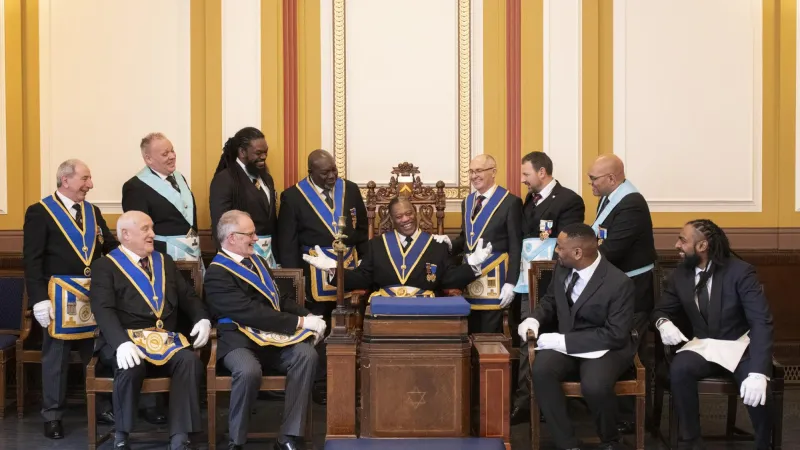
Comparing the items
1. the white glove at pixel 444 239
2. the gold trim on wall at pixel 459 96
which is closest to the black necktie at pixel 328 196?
the gold trim on wall at pixel 459 96

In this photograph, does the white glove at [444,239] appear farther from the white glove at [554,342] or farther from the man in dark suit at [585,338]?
the white glove at [554,342]

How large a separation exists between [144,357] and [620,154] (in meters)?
3.61

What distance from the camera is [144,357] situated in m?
4.93

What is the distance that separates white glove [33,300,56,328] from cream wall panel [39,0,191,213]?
145 cm

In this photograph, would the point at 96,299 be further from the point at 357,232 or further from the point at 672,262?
the point at 672,262

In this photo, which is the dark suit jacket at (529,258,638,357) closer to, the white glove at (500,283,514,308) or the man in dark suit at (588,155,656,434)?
the man in dark suit at (588,155,656,434)

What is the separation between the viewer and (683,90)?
22.3ft

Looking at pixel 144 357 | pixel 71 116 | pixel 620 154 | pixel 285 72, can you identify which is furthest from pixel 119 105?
pixel 620 154

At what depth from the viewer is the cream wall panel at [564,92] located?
6715mm

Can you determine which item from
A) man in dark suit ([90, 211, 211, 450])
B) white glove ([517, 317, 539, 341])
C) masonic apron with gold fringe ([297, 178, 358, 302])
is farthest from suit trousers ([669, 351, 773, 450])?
man in dark suit ([90, 211, 211, 450])

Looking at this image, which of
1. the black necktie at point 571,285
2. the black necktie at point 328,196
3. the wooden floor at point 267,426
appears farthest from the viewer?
the black necktie at point 328,196

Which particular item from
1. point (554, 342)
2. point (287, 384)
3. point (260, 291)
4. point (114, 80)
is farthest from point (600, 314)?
point (114, 80)

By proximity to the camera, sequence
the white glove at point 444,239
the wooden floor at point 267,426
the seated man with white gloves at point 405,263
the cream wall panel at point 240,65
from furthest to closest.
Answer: the cream wall panel at point 240,65 < the white glove at point 444,239 < the seated man with white gloves at point 405,263 < the wooden floor at point 267,426

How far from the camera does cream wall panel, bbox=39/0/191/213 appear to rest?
6.77 meters
